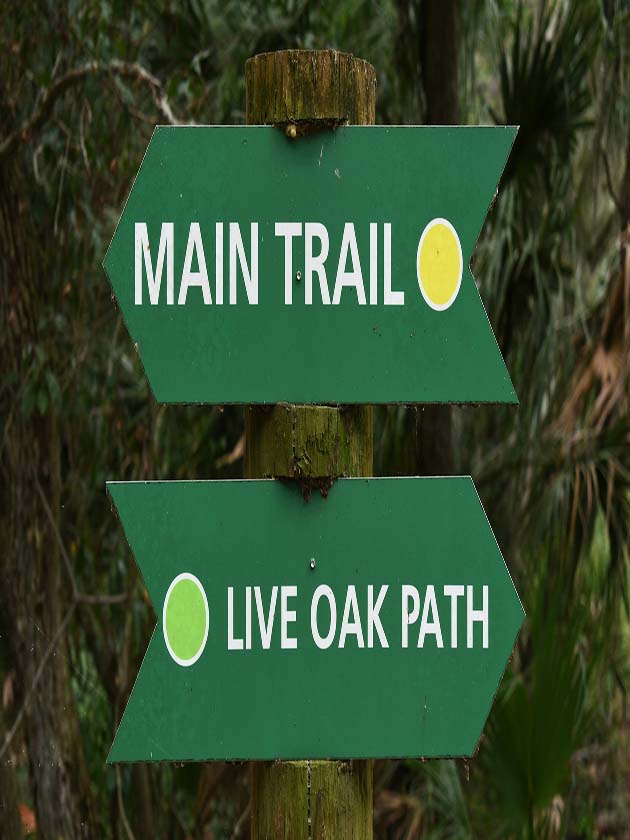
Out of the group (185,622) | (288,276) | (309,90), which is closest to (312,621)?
(185,622)

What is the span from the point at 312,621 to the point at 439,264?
521mm

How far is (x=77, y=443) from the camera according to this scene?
4.24m

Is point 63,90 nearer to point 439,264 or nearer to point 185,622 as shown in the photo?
point 439,264

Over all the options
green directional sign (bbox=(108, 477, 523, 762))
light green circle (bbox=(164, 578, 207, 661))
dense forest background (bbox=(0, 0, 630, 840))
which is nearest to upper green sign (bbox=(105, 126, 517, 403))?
green directional sign (bbox=(108, 477, 523, 762))

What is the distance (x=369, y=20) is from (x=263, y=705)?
3718 millimetres

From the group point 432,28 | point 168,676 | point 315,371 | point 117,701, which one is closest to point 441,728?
point 168,676

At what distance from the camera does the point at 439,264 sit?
5.78ft

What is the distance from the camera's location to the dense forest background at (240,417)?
376 cm

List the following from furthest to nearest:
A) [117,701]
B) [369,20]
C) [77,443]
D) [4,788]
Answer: [369,20]
[117,701]
[77,443]
[4,788]

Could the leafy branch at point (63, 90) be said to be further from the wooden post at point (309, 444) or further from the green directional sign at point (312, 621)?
the green directional sign at point (312, 621)

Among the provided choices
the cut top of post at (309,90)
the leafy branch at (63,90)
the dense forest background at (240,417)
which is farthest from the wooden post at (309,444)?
the leafy branch at (63,90)

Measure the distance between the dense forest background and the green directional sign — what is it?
153cm

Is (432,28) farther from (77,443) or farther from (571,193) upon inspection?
(77,443)

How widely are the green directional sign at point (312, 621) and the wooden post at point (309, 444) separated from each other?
35mm
